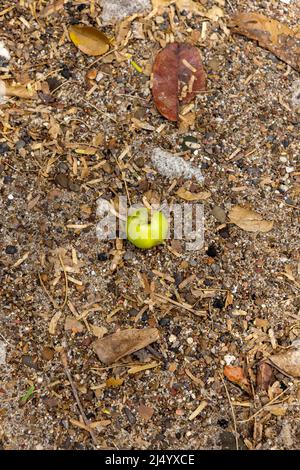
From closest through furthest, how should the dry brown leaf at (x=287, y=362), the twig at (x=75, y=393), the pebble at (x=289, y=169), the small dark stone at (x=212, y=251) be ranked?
the twig at (x=75, y=393) → the dry brown leaf at (x=287, y=362) → the small dark stone at (x=212, y=251) → the pebble at (x=289, y=169)

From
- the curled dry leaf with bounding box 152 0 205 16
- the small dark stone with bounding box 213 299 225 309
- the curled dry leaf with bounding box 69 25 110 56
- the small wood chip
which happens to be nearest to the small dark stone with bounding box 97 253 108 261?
the small dark stone with bounding box 213 299 225 309

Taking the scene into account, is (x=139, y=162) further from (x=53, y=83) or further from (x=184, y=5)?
(x=184, y=5)

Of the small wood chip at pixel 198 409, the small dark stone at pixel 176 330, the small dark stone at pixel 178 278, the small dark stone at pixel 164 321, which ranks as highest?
the small dark stone at pixel 178 278

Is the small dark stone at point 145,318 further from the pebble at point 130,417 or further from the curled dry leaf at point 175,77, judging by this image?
the curled dry leaf at point 175,77

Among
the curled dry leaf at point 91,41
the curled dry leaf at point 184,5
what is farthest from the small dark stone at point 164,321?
the curled dry leaf at point 184,5

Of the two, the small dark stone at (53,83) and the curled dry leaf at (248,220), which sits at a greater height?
the small dark stone at (53,83)

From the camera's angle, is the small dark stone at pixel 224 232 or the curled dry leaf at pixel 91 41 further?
the curled dry leaf at pixel 91 41

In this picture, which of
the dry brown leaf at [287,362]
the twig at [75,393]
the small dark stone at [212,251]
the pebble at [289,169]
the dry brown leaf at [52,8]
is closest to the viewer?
the twig at [75,393]

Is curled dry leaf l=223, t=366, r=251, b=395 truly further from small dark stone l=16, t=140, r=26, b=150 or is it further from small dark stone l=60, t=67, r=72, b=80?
small dark stone l=60, t=67, r=72, b=80
